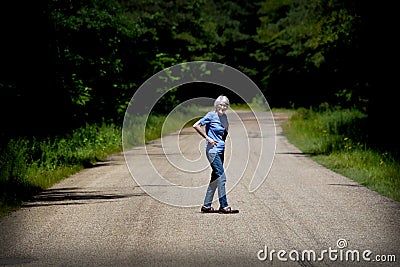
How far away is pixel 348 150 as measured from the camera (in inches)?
980

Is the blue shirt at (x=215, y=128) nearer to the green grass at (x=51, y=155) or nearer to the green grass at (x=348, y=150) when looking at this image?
the green grass at (x=51, y=155)

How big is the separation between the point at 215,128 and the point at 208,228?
6.02 feet

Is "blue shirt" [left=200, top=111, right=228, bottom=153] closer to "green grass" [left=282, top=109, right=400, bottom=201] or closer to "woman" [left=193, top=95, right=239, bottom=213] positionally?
"woman" [left=193, top=95, right=239, bottom=213]

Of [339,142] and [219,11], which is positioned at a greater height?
[219,11]

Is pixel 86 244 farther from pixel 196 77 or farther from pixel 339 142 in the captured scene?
pixel 196 77

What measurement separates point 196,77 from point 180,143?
34194 mm

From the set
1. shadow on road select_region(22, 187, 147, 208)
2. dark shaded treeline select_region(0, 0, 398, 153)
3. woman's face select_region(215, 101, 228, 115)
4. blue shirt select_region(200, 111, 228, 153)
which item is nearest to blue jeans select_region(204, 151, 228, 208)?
blue shirt select_region(200, 111, 228, 153)

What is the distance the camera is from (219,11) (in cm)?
8450

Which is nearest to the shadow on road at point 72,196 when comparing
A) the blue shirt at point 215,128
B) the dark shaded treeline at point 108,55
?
the blue shirt at point 215,128

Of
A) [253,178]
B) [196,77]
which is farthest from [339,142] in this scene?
[196,77]

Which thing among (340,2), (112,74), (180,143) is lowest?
(180,143)

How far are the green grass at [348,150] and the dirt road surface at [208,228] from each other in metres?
0.78

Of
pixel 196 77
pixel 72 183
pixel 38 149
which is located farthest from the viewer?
pixel 196 77

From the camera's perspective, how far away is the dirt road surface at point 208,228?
29.9 feet
